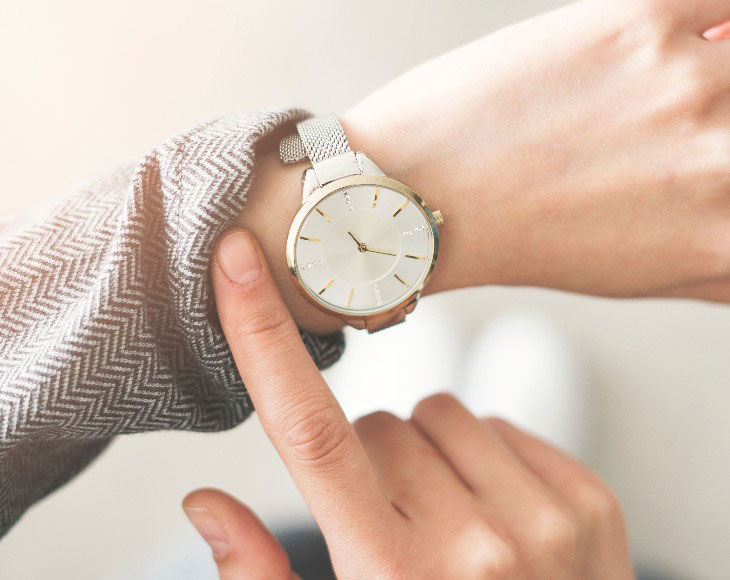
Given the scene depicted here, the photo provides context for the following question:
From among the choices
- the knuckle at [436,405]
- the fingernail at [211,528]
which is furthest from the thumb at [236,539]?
the knuckle at [436,405]

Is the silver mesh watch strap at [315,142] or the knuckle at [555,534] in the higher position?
the silver mesh watch strap at [315,142]

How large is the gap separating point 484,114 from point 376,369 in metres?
0.74

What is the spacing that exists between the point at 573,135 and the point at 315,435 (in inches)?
19.1

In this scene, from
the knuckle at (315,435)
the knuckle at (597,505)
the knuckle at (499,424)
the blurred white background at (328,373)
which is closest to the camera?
the knuckle at (315,435)

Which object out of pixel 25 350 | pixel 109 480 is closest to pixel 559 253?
pixel 25 350

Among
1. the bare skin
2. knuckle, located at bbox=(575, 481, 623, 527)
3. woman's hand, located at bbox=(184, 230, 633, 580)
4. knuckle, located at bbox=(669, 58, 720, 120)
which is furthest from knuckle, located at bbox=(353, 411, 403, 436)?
knuckle, located at bbox=(669, 58, 720, 120)

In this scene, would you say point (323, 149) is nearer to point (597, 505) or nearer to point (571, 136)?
point (571, 136)

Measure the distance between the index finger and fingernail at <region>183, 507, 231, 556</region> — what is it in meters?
0.13

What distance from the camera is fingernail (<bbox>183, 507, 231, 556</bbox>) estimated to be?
719 mm

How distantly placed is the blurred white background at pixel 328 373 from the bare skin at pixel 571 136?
63cm

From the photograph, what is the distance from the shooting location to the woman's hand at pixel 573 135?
784 millimetres

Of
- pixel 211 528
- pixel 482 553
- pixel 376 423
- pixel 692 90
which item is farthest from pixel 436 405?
pixel 692 90

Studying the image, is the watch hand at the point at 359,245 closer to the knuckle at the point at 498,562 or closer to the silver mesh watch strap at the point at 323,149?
the silver mesh watch strap at the point at 323,149

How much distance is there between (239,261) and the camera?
651 millimetres
